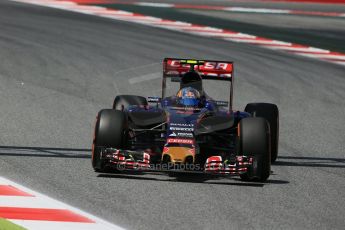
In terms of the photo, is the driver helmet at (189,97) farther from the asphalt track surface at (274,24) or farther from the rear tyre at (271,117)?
the asphalt track surface at (274,24)

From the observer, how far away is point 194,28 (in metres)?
27.2

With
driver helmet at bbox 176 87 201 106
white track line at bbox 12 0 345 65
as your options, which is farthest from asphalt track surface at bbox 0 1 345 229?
driver helmet at bbox 176 87 201 106

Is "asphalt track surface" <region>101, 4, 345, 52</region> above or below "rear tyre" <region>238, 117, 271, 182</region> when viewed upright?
above

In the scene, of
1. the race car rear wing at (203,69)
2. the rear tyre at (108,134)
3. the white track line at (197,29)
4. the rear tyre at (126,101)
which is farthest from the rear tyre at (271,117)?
the white track line at (197,29)

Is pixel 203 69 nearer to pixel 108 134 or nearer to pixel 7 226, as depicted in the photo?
pixel 108 134

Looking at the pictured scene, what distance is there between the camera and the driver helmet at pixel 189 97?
13812 millimetres

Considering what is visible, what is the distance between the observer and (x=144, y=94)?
19.7 metres

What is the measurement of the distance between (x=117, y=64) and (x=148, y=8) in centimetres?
839

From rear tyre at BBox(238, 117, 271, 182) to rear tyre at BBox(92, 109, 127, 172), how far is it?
4.68 ft

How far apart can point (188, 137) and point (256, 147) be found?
2.66 ft

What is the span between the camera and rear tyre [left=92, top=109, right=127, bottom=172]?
12516 millimetres

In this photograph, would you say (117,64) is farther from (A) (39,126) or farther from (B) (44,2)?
(B) (44,2)

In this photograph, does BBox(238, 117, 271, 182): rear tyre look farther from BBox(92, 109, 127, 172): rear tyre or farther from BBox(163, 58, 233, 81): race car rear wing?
BBox(163, 58, 233, 81): race car rear wing

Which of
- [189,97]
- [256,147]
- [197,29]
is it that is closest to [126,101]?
[189,97]
